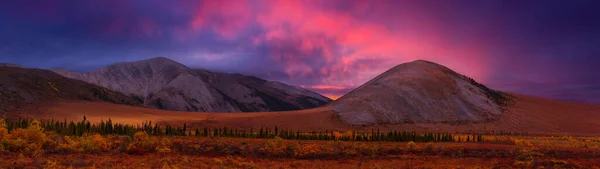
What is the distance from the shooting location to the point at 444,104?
223 ft

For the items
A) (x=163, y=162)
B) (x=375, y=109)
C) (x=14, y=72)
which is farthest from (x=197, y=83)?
(x=163, y=162)

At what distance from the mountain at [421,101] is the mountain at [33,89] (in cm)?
4045

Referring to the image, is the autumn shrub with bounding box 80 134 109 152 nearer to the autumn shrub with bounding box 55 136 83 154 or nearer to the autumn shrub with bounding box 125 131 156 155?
the autumn shrub with bounding box 55 136 83 154

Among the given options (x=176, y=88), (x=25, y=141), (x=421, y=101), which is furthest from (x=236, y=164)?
(x=176, y=88)

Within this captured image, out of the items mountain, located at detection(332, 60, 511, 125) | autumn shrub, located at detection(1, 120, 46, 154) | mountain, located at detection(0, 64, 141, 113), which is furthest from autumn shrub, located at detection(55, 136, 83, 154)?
mountain, located at detection(332, 60, 511, 125)

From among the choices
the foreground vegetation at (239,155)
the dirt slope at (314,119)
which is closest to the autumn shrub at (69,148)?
the foreground vegetation at (239,155)

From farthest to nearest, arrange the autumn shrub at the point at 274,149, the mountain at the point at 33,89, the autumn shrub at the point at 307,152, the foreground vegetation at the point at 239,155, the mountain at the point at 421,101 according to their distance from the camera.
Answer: the mountain at the point at 421,101, the mountain at the point at 33,89, the autumn shrub at the point at 274,149, the autumn shrub at the point at 307,152, the foreground vegetation at the point at 239,155

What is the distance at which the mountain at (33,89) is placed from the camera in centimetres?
4981

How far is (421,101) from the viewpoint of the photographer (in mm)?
67812

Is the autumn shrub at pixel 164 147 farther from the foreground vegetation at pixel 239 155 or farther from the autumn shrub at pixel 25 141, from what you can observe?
the autumn shrub at pixel 25 141

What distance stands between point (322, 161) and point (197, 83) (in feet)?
456

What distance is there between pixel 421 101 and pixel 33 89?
2276 inches

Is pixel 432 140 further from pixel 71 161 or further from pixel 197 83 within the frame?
pixel 197 83

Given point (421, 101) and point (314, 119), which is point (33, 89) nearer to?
point (314, 119)
